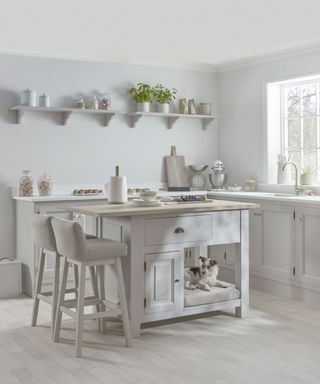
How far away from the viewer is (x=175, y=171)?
22.3 feet

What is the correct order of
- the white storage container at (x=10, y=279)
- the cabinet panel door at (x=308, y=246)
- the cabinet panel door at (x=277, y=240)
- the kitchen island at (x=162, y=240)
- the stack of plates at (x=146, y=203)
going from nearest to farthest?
1. the kitchen island at (x=162, y=240)
2. the stack of plates at (x=146, y=203)
3. the cabinet panel door at (x=308, y=246)
4. the cabinet panel door at (x=277, y=240)
5. the white storage container at (x=10, y=279)

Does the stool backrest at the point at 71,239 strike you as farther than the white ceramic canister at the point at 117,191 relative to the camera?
No

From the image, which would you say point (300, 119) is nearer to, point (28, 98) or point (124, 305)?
point (28, 98)

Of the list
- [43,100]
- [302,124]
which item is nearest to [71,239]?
[43,100]

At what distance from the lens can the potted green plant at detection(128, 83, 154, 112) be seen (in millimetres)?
6406

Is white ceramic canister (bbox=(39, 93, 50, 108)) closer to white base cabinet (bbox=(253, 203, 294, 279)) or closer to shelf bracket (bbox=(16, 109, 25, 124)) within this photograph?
shelf bracket (bbox=(16, 109, 25, 124))

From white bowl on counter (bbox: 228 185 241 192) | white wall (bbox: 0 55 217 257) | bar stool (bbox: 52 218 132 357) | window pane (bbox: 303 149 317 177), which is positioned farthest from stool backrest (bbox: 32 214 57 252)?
window pane (bbox: 303 149 317 177)

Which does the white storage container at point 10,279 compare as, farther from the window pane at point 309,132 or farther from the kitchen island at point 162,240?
the window pane at point 309,132

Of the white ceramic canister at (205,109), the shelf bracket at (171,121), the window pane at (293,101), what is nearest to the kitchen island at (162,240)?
the window pane at (293,101)

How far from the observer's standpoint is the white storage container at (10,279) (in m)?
5.51

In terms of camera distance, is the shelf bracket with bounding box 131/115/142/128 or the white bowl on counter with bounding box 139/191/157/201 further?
the shelf bracket with bounding box 131/115/142/128

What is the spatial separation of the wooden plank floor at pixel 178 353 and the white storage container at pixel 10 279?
0.73 m

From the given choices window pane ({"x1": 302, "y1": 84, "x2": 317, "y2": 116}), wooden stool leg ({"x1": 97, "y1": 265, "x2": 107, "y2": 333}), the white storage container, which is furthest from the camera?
window pane ({"x1": 302, "y1": 84, "x2": 317, "y2": 116})

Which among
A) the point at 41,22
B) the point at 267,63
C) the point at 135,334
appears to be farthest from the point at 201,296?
the point at 267,63
